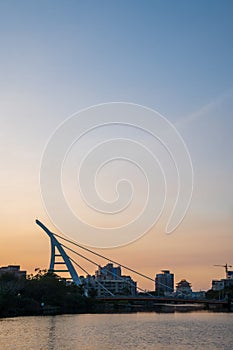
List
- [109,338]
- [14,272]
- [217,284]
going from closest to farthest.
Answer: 1. [109,338]
2. [14,272]
3. [217,284]

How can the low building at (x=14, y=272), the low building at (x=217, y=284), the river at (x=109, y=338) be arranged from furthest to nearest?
1. the low building at (x=217, y=284)
2. the low building at (x=14, y=272)
3. the river at (x=109, y=338)

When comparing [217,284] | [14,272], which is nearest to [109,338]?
[14,272]

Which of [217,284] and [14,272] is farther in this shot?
[217,284]

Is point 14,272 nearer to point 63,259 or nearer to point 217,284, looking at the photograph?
point 63,259

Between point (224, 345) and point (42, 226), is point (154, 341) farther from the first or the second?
point (42, 226)

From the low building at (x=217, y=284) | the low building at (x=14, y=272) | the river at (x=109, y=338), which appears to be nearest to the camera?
the river at (x=109, y=338)

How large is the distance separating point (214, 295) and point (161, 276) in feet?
283

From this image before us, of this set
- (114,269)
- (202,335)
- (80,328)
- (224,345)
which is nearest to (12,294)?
(80,328)

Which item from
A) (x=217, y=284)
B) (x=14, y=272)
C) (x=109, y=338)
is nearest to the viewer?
(x=109, y=338)

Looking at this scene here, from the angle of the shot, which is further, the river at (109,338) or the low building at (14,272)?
the low building at (14,272)

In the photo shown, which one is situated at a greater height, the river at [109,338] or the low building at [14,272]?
the low building at [14,272]

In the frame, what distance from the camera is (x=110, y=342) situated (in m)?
23.4

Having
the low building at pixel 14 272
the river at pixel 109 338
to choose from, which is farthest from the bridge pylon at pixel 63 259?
the river at pixel 109 338

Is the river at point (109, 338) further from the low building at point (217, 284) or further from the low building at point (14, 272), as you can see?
the low building at point (217, 284)
